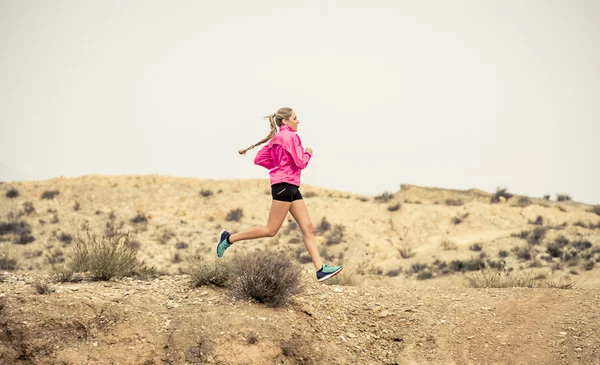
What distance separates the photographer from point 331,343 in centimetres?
655

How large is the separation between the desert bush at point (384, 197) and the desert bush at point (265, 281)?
89.7ft

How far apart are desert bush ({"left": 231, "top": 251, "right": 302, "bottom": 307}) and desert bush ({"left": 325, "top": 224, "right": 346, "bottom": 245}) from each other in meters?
18.5

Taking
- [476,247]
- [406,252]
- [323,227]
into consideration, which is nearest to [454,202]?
[406,252]

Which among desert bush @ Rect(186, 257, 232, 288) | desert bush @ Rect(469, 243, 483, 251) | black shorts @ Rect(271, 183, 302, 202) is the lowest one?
desert bush @ Rect(469, 243, 483, 251)

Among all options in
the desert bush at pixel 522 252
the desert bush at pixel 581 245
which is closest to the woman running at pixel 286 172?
the desert bush at pixel 522 252

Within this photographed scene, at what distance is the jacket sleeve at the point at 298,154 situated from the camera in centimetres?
636

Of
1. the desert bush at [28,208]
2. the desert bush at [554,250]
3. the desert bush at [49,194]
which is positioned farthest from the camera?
the desert bush at [49,194]

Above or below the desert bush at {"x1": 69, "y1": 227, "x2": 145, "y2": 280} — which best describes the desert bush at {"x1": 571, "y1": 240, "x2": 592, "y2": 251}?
below

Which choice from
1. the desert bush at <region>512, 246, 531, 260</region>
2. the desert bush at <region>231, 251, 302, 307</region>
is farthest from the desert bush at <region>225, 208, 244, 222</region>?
the desert bush at <region>231, 251, 302, 307</region>

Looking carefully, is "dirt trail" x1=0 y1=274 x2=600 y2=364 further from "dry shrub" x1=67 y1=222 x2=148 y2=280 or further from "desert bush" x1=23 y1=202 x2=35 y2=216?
"desert bush" x1=23 y1=202 x2=35 y2=216

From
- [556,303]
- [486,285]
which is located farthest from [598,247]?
[556,303]

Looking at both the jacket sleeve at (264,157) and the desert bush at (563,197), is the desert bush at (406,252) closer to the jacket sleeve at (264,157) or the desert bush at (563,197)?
the desert bush at (563,197)

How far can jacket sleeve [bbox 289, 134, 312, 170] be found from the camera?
20.9ft

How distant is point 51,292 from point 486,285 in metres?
7.50
